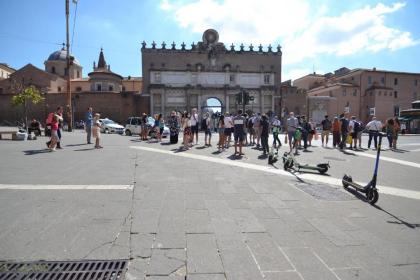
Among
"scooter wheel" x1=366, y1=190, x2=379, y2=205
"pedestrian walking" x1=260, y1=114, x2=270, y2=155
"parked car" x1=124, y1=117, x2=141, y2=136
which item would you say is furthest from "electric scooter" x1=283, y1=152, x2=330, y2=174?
"parked car" x1=124, y1=117, x2=141, y2=136

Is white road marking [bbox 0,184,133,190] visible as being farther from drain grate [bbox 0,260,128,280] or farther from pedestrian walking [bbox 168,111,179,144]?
pedestrian walking [bbox 168,111,179,144]

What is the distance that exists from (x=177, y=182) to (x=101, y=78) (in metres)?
54.9

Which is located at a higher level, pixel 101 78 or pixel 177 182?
pixel 101 78

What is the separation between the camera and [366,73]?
5928 cm

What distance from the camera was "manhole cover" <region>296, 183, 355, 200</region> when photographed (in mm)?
6162

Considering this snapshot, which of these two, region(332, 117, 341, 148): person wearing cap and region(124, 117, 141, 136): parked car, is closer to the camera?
region(332, 117, 341, 148): person wearing cap

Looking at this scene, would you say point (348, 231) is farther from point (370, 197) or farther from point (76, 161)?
point (76, 161)

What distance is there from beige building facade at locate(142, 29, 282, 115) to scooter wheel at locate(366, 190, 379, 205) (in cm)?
4572

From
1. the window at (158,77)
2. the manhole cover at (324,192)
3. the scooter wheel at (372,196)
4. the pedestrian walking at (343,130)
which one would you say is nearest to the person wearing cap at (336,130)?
the pedestrian walking at (343,130)

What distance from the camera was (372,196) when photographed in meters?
5.89

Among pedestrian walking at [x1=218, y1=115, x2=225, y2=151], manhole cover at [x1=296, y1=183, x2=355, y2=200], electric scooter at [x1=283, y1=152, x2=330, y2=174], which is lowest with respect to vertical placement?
manhole cover at [x1=296, y1=183, x2=355, y2=200]

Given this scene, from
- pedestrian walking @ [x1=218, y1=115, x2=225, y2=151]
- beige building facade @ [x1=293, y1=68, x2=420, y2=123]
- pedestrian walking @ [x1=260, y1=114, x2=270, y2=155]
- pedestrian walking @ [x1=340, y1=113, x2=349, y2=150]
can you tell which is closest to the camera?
pedestrian walking @ [x1=260, y1=114, x2=270, y2=155]

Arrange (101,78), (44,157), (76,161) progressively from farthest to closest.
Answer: (101,78) < (44,157) < (76,161)

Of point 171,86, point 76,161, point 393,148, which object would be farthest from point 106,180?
point 171,86
